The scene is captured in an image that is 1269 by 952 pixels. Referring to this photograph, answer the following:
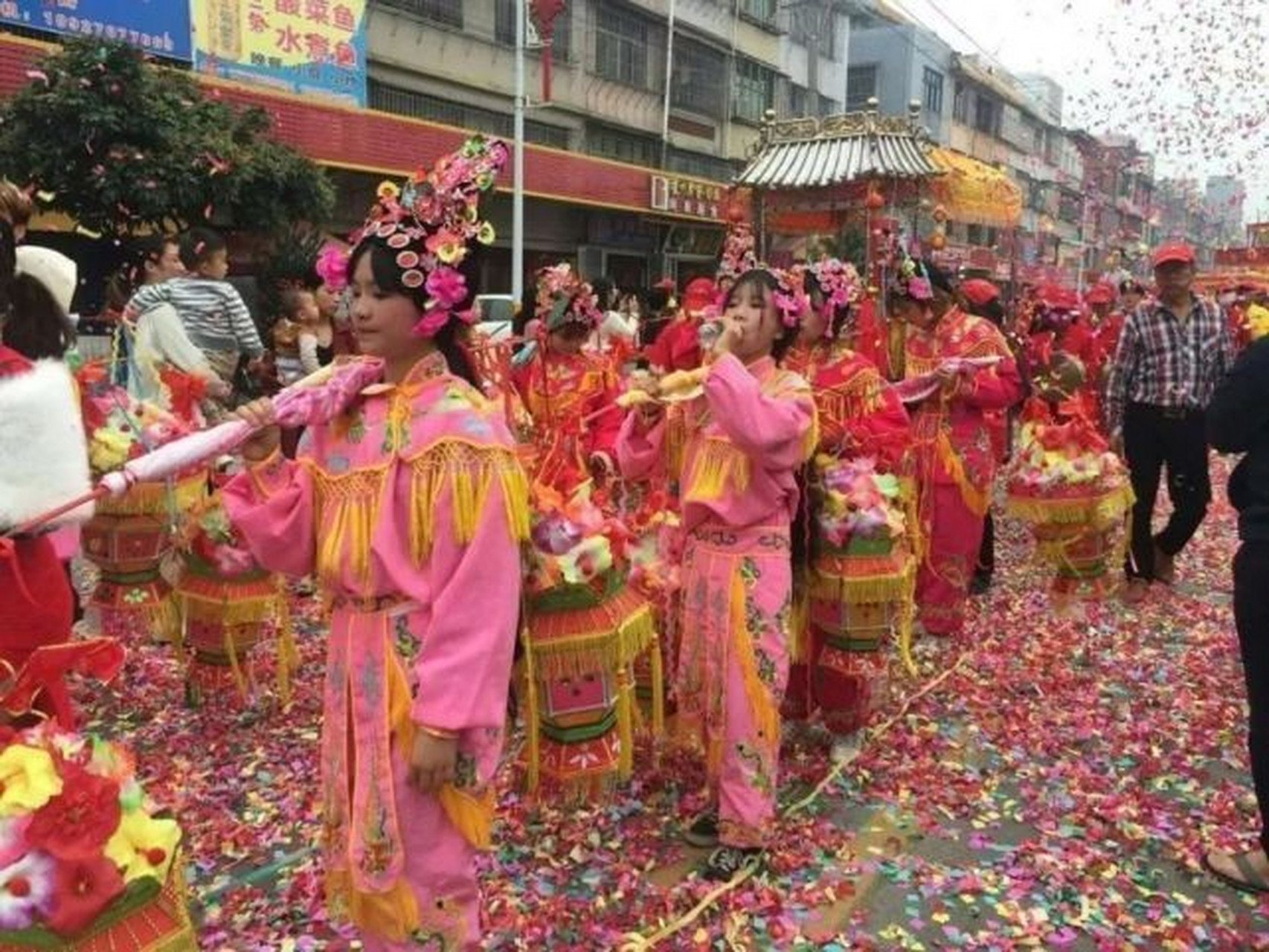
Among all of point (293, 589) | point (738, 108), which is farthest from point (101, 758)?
point (738, 108)

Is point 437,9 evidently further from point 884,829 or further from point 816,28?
point 884,829

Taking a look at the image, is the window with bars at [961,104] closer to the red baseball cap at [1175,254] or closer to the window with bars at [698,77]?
the window with bars at [698,77]

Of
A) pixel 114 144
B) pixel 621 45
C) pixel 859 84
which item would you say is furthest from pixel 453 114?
pixel 859 84

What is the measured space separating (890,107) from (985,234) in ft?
16.3

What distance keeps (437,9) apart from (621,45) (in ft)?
19.3

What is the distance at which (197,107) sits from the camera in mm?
10195

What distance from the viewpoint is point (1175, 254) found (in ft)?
18.7

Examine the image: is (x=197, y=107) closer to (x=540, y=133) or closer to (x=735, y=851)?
(x=735, y=851)

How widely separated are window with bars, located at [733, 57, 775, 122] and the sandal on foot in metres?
26.3

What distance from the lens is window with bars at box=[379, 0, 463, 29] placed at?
18062 millimetres

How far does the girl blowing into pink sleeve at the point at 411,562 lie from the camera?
1970mm

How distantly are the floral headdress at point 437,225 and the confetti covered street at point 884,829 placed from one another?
167 cm

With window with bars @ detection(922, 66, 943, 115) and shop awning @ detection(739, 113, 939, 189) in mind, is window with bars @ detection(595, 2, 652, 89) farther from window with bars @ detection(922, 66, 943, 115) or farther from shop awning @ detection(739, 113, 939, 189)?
window with bars @ detection(922, 66, 943, 115)

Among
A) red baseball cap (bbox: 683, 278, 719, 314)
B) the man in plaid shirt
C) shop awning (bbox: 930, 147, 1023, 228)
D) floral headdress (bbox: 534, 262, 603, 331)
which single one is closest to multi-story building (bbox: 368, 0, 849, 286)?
shop awning (bbox: 930, 147, 1023, 228)
